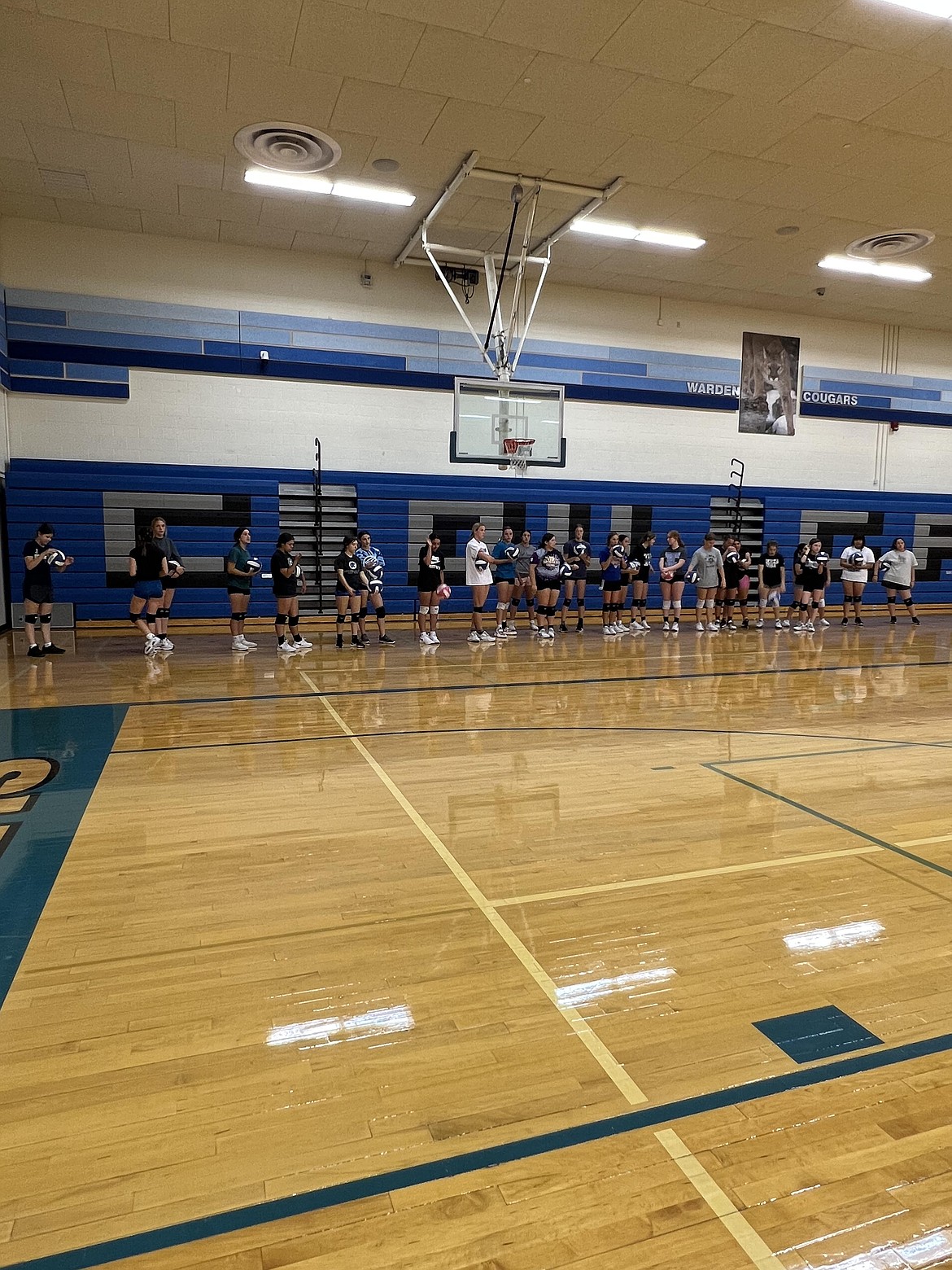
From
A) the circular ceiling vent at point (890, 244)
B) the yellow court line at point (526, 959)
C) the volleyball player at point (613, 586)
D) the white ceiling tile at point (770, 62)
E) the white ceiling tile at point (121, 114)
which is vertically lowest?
the yellow court line at point (526, 959)

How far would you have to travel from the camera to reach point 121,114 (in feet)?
25.8

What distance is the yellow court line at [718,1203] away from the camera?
1.53 metres

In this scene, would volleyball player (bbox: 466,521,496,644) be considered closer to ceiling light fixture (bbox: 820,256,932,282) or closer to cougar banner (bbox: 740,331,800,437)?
cougar banner (bbox: 740,331,800,437)

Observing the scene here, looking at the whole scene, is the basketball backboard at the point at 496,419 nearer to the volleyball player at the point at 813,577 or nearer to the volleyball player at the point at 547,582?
the volleyball player at the point at 547,582

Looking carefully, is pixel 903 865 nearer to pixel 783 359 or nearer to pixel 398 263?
pixel 398 263

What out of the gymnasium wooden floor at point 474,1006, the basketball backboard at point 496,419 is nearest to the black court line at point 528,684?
the gymnasium wooden floor at point 474,1006

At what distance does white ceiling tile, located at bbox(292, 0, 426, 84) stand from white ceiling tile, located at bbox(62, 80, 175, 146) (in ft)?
5.90

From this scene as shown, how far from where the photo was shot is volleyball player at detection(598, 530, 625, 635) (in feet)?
39.0

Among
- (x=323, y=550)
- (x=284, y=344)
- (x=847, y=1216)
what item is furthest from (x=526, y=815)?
(x=284, y=344)

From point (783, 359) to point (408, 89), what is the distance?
382 inches

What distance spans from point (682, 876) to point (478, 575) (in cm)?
783

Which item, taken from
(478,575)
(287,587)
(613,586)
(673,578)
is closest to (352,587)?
(287,587)

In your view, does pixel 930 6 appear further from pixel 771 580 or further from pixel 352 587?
pixel 771 580

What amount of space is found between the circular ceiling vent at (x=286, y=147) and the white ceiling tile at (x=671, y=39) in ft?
10.2
